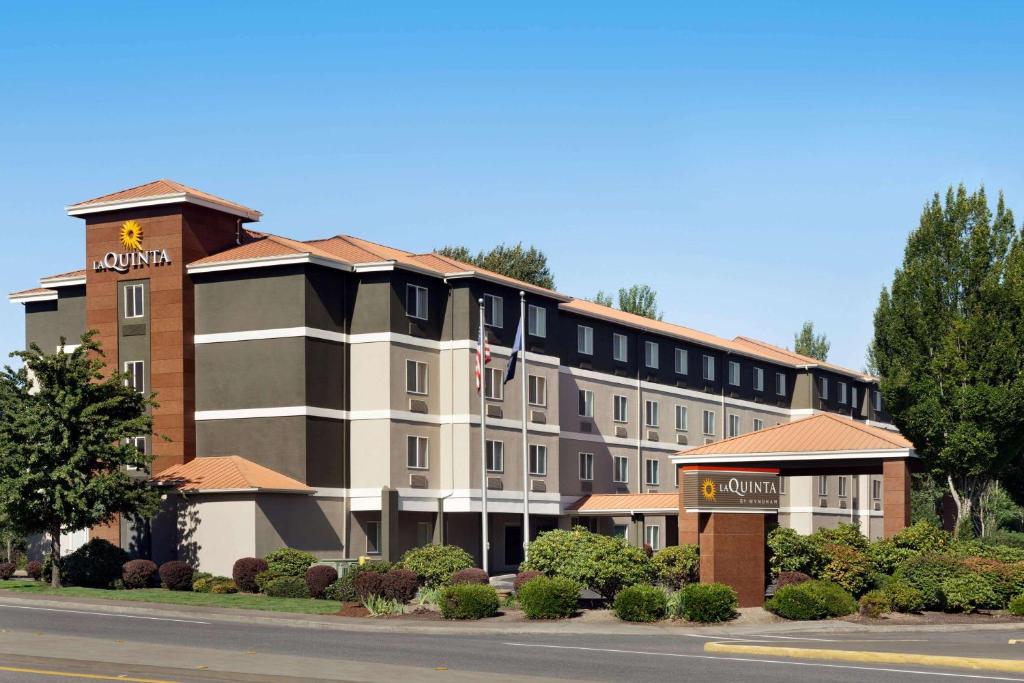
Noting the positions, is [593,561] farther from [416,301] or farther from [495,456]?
[495,456]

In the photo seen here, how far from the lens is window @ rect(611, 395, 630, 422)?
74312 millimetres

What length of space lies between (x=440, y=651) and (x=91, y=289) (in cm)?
3635

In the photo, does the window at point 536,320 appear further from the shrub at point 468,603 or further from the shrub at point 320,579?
the shrub at point 468,603

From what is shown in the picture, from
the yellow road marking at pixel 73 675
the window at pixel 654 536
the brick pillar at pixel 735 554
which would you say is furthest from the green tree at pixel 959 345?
the yellow road marking at pixel 73 675

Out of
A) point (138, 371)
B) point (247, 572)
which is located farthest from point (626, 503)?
point (247, 572)

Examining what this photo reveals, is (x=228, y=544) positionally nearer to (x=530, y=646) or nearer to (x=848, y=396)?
(x=530, y=646)

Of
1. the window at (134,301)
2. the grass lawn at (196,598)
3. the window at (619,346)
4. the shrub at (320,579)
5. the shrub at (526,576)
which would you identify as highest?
the window at (134,301)

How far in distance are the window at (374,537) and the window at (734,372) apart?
33090mm

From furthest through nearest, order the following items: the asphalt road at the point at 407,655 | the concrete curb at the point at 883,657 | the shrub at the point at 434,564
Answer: the shrub at the point at 434,564 → the concrete curb at the point at 883,657 → the asphalt road at the point at 407,655

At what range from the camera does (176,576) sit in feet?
156

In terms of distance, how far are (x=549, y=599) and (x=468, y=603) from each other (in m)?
2.07

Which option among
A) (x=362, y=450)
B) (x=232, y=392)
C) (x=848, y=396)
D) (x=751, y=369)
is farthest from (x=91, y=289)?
(x=848, y=396)

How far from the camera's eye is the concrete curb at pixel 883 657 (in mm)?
23469

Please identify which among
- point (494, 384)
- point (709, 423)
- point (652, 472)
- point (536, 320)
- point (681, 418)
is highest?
point (536, 320)
